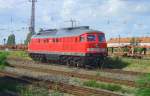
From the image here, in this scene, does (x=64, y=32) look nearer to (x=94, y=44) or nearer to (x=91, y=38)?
(x=91, y=38)

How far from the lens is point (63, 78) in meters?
25.2

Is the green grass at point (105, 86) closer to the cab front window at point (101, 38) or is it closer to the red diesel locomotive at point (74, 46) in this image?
the red diesel locomotive at point (74, 46)

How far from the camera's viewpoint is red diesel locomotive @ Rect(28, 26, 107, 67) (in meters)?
32.1

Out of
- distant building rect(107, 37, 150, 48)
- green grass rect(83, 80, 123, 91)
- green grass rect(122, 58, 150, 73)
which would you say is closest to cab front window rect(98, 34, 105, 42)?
green grass rect(122, 58, 150, 73)

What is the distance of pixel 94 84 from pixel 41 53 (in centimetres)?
1936

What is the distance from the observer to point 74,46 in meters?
33.7

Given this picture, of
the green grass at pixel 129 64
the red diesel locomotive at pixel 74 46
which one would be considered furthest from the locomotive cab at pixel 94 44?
the green grass at pixel 129 64

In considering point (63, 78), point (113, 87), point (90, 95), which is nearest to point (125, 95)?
point (90, 95)

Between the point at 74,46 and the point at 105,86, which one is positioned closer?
the point at 105,86

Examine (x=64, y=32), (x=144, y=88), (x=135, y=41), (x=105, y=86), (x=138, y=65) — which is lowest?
(x=105, y=86)

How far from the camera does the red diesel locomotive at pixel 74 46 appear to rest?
32.1 metres

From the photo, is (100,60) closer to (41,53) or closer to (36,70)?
(36,70)

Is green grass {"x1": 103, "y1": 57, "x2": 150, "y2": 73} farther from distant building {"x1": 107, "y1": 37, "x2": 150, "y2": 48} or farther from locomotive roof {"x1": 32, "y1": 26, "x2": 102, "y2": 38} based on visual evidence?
distant building {"x1": 107, "y1": 37, "x2": 150, "y2": 48}

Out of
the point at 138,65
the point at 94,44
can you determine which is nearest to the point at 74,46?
the point at 94,44
